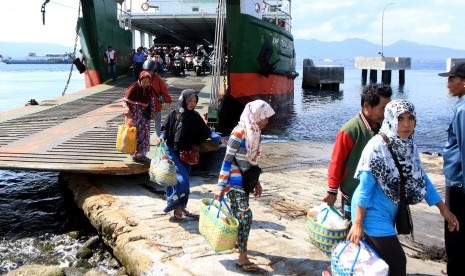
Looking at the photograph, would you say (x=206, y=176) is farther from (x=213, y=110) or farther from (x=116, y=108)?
(x=116, y=108)

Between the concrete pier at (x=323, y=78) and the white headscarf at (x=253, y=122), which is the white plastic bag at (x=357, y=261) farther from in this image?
the concrete pier at (x=323, y=78)

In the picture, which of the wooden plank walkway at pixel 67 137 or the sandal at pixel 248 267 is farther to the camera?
the wooden plank walkway at pixel 67 137

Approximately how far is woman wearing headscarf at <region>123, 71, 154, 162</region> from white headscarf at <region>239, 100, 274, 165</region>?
2.45 m

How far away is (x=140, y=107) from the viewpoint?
5.77 metres

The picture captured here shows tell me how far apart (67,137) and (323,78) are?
34.7 meters

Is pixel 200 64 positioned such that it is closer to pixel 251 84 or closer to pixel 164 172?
pixel 251 84

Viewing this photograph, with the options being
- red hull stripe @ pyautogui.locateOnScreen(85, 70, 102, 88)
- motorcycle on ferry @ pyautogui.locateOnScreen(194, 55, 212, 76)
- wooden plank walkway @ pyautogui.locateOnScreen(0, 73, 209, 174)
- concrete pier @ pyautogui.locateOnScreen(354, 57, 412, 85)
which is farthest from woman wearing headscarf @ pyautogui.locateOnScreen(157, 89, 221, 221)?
concrete pier @ pyautogui.locateOnScreen(354, 57, 412, 85)

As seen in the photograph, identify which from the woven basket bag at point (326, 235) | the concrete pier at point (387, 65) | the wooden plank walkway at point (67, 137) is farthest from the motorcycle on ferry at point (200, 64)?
the concrete pier at point (387, 65)

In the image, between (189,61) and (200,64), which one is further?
(189,61)

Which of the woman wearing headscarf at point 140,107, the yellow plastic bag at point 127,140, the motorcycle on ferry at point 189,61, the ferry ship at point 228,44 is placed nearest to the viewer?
the yellow plastic bag at point 127,140

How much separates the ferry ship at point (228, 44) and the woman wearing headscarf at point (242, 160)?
548 cm

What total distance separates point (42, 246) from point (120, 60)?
13.0 metres

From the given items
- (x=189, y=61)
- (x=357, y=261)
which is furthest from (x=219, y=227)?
(x=189, y=61)

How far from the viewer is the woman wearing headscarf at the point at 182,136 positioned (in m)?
4.51
